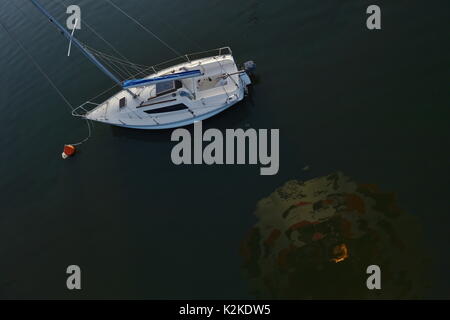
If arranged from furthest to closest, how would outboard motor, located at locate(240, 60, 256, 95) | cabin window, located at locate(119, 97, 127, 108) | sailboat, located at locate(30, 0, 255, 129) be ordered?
cabin window, located at locate(119, 97, 127, 108)
outboard motor, located at locate(240, 60, 256, 95)
sailboat, located at locate(30, 0, 255, 129)

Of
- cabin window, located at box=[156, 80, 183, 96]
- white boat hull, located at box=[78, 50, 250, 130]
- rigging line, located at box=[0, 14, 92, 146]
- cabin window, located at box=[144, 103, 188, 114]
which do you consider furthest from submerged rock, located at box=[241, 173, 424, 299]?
rigging line, located at box=[0, 14, 92, 146]

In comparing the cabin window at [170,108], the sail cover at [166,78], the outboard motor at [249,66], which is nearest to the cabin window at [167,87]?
the sail cover at [166,78]

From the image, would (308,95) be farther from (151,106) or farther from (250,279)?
(250,279)

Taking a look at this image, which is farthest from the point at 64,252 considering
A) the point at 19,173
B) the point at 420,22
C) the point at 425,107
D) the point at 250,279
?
the point at 420,22

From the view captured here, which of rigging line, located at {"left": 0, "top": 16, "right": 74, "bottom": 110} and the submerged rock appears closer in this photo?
the submerged rock

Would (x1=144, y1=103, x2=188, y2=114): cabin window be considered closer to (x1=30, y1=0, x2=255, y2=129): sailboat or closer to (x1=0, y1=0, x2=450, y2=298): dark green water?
(x1=30, y1=0, x2=255, y2=129): sailboat

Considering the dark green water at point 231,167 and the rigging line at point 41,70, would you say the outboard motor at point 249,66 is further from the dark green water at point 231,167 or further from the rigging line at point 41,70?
the rigging line at point 41,70

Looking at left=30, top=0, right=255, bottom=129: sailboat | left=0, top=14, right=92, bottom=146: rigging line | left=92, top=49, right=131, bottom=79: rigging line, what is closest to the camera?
left=30, top=0, right=255, bottom=129: sailboat
